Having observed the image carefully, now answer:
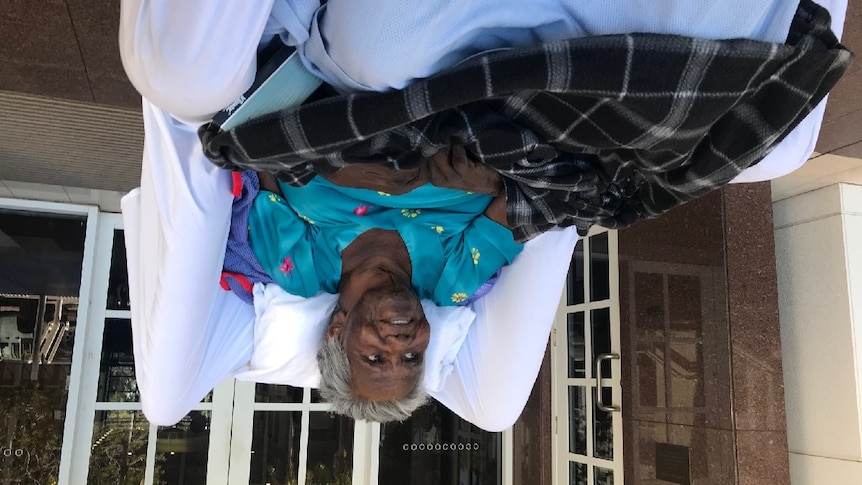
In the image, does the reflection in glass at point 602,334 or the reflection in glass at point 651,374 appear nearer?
the reflection in glass at point 651,374

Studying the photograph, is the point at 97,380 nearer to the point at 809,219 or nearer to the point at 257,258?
the point at 257,258

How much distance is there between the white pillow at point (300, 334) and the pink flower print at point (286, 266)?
0.26ft

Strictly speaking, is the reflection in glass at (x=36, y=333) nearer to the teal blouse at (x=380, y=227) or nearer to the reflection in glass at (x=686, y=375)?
the teal blouse at (x=380, y=227)

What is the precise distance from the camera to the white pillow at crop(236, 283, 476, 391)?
1.55 metres

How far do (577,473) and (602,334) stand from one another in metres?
0.85

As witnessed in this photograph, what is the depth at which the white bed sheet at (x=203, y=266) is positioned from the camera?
0.81 metres

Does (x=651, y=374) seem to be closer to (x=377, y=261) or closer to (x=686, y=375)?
(x=686, y=375)

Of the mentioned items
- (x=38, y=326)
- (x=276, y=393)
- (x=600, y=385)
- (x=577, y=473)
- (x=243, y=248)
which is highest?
(x=243, y=248)

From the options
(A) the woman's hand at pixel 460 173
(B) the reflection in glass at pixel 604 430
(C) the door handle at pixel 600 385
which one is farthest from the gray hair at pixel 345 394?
(B) the reflection in glass at pixel 604 430

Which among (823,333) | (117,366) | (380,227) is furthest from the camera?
(117,366)

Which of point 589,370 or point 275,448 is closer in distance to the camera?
point 589,370

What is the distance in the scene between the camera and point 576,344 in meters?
3.68

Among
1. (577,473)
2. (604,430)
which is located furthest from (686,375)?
(577,473)

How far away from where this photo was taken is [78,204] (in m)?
3.74
